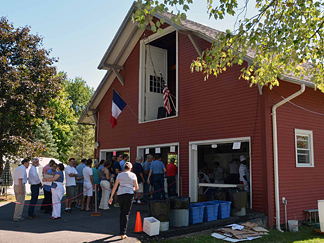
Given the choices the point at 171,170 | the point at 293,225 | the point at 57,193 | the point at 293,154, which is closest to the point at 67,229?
the point at 57,193

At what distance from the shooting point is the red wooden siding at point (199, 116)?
10320 mm

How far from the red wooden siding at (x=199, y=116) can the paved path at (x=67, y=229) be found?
3645 millimetres

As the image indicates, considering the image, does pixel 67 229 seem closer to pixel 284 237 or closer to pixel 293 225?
pixel 284 237

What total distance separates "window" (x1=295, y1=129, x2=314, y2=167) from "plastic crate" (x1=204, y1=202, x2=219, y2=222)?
12.3ft

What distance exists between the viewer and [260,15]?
26.1ft

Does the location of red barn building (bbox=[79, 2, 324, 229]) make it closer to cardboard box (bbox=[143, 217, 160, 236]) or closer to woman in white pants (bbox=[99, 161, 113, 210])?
woman in white pants (bbox=[99, 161, 113, 210])

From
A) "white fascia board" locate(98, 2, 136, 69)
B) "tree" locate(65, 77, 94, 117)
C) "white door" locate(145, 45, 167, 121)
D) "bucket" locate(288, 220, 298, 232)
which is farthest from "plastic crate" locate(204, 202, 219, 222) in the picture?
"tree" locate(65, 77, 94, 117)

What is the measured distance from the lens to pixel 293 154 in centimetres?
1077

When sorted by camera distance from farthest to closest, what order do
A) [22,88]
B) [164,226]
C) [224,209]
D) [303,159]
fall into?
[22,88]
[303,159]
[224,209]
[164,226]

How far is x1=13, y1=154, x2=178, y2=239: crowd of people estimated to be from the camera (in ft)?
31.2

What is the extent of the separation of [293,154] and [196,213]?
4238mm

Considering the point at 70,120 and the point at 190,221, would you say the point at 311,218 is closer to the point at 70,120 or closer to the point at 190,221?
the point at 190,221

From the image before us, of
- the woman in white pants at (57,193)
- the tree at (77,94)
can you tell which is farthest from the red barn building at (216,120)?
the tree at (77,94)

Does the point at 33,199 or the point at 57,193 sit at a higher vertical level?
the point at 57,193
